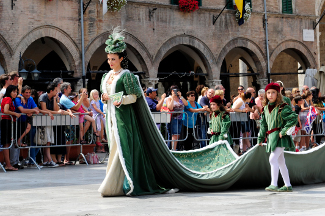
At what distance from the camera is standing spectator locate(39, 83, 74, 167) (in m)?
11.6

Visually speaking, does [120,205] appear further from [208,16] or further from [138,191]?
[208,16]

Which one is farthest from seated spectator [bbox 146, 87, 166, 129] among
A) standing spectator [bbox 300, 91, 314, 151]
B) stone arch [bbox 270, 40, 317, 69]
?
stone arch [bbox 270, 40, 317, 69]

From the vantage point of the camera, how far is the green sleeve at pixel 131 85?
7262 mm

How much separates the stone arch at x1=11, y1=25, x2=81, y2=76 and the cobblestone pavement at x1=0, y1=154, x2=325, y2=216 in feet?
34.7

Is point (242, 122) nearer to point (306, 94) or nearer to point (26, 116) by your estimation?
point (306, 94)

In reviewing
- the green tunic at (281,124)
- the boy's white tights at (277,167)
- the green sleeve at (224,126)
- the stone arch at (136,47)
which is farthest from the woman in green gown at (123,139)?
the stone arch at (136,47)

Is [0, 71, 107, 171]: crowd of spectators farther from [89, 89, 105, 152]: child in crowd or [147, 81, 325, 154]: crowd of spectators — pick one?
[147, 81, 325, 154]: crowd of spectators

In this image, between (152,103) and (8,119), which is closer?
(8,119)

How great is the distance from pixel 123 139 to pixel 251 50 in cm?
1822

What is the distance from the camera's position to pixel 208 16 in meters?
23.2

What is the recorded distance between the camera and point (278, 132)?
7.52m

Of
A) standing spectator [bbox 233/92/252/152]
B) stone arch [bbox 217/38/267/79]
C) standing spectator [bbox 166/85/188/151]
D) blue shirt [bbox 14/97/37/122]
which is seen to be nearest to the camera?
blue shirt [bbox 14/97/37/122]

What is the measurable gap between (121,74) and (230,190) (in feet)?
7.06

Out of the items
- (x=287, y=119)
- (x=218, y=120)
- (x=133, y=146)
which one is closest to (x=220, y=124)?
(x=218, y=120)
